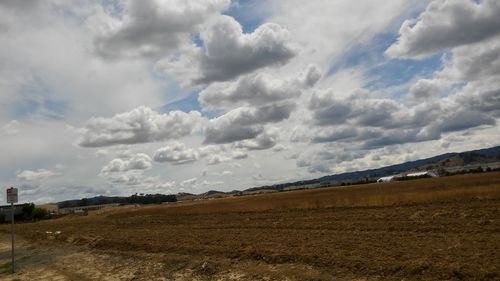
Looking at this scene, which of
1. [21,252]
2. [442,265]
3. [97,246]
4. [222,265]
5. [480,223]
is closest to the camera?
[442,265]

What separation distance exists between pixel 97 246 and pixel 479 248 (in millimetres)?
22508

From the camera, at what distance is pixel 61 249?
30094 mm

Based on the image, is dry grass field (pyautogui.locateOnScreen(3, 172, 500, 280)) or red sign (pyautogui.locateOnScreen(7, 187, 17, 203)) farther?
red sign (pyautogui.locateOnScreen(7, 187, 17, 203))

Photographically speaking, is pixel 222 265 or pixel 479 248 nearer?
pixel 479 248

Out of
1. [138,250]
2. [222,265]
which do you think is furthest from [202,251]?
[138,250]

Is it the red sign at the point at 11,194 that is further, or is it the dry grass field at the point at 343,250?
the red sign at the point at 11,194

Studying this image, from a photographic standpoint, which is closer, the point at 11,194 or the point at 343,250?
the point at 343,250

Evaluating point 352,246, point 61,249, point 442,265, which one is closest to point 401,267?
point 442,265

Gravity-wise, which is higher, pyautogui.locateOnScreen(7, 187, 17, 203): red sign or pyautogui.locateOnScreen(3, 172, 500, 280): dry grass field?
pyautogui.locateOnScreen(7, 187, 17, 203): red sign

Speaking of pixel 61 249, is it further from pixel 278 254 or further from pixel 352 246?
pixel 352 246

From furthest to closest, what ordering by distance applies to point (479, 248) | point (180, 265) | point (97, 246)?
point (97, 246), point (180, 265), point (479, 248)

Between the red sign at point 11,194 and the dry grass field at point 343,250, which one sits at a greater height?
the red sign at point 11,194

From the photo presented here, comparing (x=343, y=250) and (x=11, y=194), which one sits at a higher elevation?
(x=11, y=194)

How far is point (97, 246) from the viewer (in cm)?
2911
